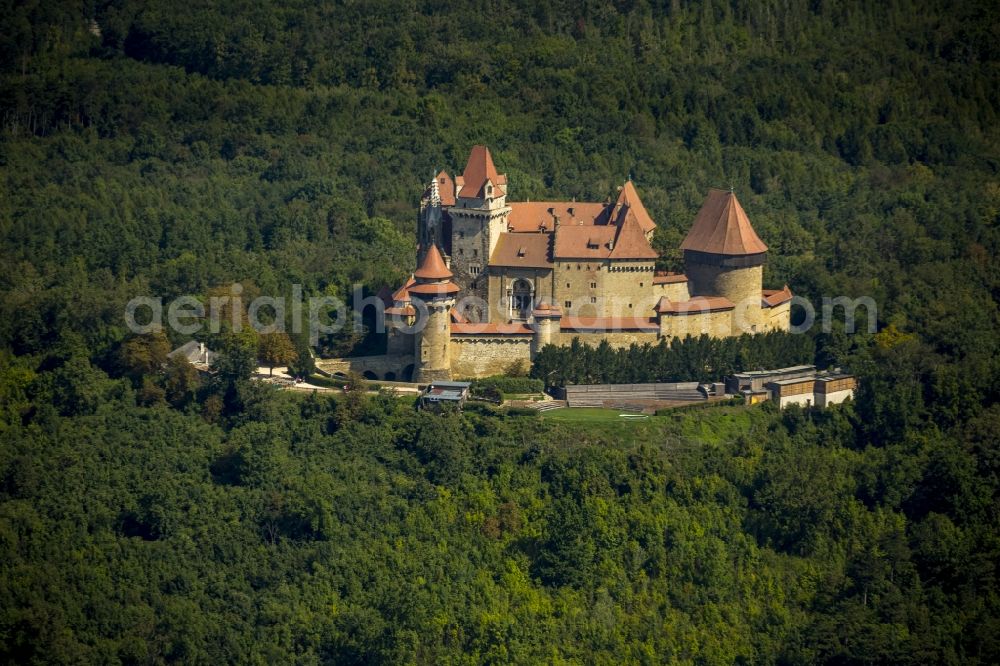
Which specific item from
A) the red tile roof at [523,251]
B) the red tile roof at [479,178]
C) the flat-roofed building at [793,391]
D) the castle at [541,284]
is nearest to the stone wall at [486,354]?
the castle at [541,284]

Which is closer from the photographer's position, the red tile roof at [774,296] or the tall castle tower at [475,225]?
the tall castle tower at [475,225]

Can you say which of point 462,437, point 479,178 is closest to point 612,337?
point 479,178

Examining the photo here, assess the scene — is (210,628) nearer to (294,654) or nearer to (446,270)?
(294,654)

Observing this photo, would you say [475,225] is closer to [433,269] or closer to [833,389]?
[433,269]

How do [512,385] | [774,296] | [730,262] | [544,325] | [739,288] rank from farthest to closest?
[774,296] < [739,288] < [730,262] < [544,325] < [512,385]

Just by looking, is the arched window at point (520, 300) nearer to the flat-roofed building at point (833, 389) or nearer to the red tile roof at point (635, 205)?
the red tile roof at point (635, 205)
